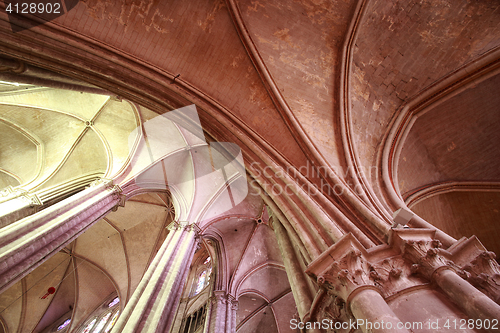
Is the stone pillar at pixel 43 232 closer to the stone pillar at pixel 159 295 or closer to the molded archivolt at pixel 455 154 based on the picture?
the stone pillar at pixel 159 295

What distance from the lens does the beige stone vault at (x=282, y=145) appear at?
2514 millimetres

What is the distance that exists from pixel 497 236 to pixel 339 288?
916cm

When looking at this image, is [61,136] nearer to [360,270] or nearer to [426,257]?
[360,270]

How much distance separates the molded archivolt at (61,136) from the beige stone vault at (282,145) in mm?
60

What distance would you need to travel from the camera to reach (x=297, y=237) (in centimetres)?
Result: 345

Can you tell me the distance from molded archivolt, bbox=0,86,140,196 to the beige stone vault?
0.20 feet

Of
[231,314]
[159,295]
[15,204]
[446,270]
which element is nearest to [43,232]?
[159,295]

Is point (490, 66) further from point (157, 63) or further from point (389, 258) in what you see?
point (157, 63)

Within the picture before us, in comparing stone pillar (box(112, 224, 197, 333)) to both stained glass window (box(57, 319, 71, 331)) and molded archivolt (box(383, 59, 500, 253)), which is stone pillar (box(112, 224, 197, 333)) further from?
stained glass window (box(57, 319, 71, 331))

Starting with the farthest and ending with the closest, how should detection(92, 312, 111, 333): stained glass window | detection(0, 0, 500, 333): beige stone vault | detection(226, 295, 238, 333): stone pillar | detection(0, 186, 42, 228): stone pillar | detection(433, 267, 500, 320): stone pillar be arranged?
Answer: detection(92, 312, 111, 333): stained glass window, detection(226, 295, 238, 333): stone pillar, detection(0, 186, 42, 228): stone pillar, detection(0, 0, 500, 333): beige stone vault, detection(433, 267, 500, 320): stone pillar

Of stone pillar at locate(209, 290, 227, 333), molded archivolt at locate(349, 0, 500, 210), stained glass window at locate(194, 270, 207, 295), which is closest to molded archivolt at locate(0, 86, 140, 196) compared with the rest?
stone pillar at locate(209, 290, 227, 333)

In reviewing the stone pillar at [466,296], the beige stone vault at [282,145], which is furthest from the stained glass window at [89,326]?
the stone pillar at [466,296]

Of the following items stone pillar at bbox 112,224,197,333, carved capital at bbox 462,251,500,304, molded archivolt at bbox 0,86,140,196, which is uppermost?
molded archivolt at bbox 0,86,140,196

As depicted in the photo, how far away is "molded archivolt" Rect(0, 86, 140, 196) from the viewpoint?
948 cm
